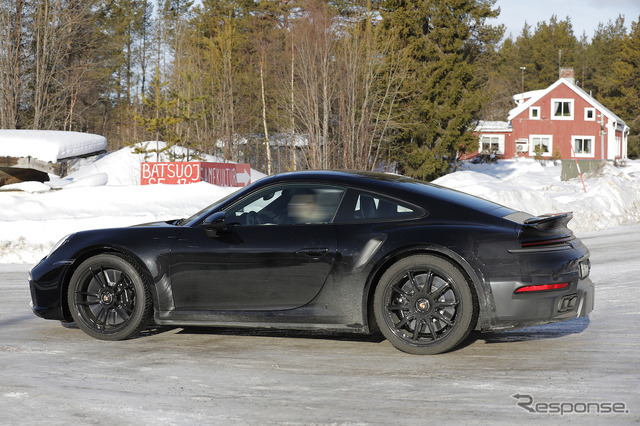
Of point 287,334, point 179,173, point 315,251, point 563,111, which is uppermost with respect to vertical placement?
point 563,111

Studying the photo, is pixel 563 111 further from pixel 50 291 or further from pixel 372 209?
pixel 50 291

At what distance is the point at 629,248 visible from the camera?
1262 centimetres

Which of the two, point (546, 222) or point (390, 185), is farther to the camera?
point (390, 185)

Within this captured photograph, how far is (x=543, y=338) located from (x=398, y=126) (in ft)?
96.7

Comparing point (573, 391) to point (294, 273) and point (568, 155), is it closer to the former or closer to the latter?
point (294, 273)

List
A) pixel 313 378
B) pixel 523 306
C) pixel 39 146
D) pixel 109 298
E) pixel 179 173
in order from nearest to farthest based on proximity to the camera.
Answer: pixel 313 378 → pixel 523 306 → pixel 109 298 → pixel 179 173 → pixel 39 146

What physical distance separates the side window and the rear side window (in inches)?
3.4

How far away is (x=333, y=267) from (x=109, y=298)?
6.22 ft

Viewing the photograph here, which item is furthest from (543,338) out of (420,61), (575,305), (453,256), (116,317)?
(420,61)

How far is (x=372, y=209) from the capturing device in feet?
18.5

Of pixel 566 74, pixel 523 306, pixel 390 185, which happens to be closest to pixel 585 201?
pixel 390 185

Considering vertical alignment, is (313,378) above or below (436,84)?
below

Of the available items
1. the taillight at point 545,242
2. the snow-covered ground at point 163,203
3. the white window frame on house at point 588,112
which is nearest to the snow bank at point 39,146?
the snow-covered ground at point 163,203

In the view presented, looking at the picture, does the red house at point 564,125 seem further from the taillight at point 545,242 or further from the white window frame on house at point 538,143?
the taillight at point 545,242
